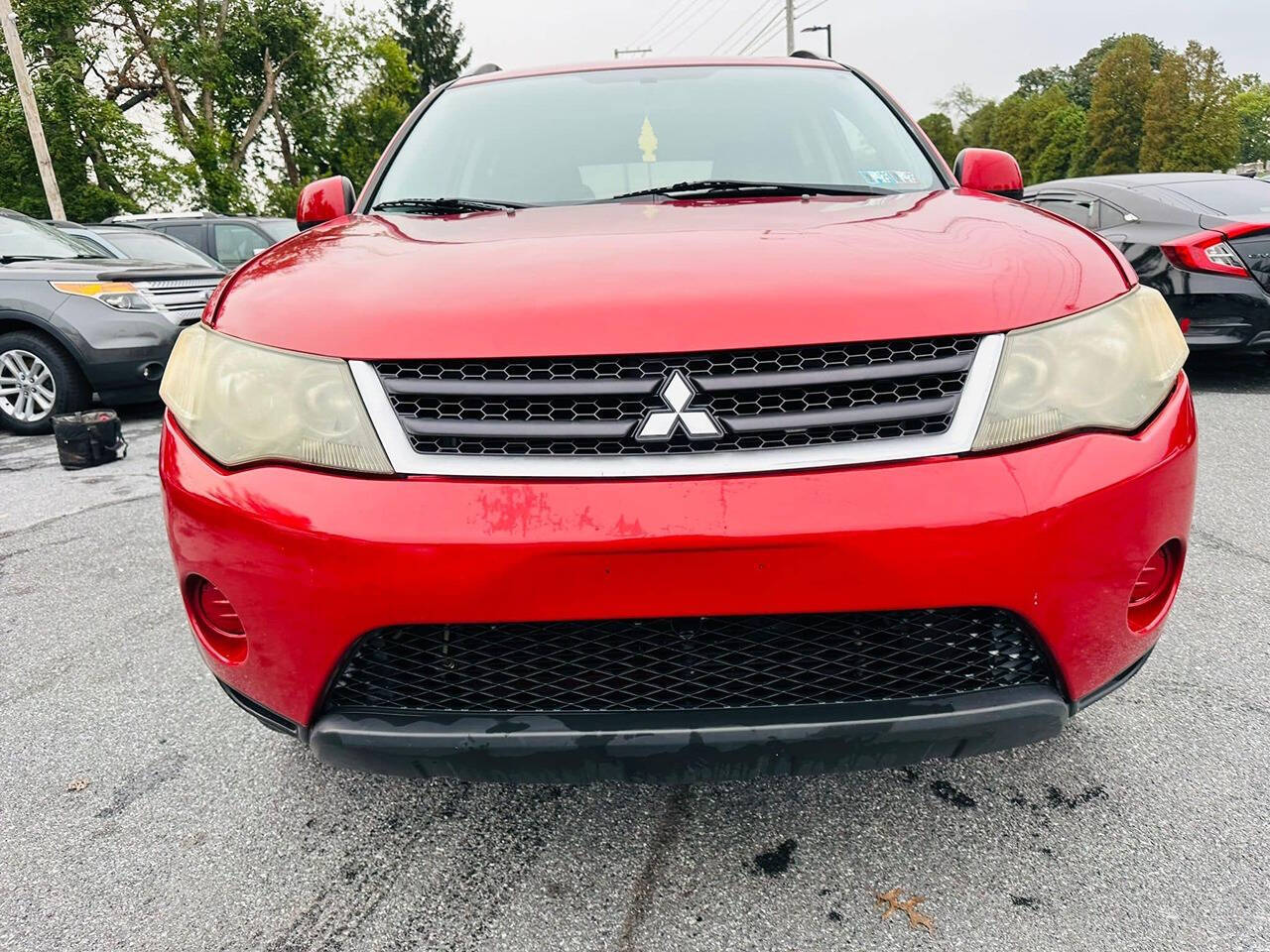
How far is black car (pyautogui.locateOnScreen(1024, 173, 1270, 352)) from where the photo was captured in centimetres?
550

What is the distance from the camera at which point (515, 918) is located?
156 cm

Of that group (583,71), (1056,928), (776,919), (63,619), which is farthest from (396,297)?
(63,619)

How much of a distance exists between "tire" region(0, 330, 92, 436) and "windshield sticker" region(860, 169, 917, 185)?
18.5 feet

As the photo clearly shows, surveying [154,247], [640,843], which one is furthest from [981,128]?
[640,843]

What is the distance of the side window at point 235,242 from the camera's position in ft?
36.0

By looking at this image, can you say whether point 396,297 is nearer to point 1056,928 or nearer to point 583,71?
point 1056,928

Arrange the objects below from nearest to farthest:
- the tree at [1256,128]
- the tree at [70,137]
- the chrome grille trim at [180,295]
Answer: the chrome grille trim at [180,295] < the tree at [70,137] < the tree at [1256,128]

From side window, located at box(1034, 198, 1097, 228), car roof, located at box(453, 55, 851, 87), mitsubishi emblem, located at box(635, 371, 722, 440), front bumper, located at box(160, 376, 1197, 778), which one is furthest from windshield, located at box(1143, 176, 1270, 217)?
mitsubishi emblem, located at box(635, 371, 722, 440)

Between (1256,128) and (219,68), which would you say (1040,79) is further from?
(219,68)

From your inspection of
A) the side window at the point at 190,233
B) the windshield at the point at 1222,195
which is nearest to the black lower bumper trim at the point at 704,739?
the windshield at the point at 1222,195

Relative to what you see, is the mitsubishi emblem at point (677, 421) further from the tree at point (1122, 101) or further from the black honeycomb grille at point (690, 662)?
the tree at point (1122, 101)

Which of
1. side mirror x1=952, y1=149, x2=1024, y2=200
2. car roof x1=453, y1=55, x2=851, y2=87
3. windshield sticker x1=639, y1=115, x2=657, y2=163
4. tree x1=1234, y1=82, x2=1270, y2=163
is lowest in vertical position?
tree x1=1234, y1=82, x2=1270, y2=163

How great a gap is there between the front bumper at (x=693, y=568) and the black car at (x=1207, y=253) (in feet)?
16.3

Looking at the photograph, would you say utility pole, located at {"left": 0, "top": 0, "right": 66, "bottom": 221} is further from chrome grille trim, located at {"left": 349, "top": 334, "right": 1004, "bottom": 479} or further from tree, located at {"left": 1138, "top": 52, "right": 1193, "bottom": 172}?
tree, located at {"left": 1138, "top": 52, "right": 1193, "bottom": 172}
